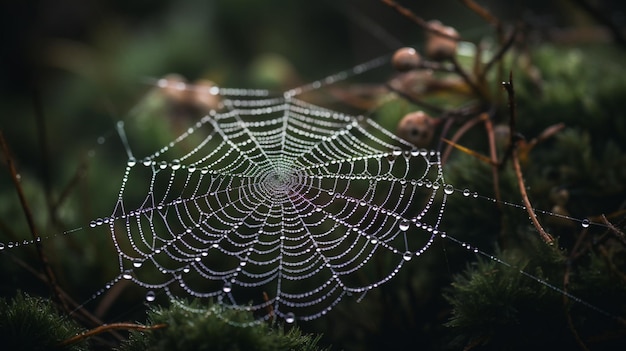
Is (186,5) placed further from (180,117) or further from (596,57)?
(596,57)

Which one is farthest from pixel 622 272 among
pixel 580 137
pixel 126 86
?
pixel 126 86

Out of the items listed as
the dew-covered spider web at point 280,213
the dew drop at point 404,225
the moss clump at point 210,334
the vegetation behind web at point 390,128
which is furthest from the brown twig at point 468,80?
the moss clump at point 210,334

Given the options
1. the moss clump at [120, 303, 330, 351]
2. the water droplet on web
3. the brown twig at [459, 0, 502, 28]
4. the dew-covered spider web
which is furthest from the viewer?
the brown twig at [459, 0, 502, 28]

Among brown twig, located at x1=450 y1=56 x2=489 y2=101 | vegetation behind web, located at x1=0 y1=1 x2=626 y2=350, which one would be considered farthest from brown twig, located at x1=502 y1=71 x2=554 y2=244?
brown twig, located at x1=450 y1=56 x2=489 y2=101

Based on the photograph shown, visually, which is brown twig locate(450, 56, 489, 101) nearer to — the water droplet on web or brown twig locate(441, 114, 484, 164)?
brown twig locate(441, 114, 484, 164)

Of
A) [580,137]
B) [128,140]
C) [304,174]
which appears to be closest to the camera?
[580,137]

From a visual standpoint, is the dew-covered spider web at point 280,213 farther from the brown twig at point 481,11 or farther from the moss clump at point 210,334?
the brown twig at point 481,11

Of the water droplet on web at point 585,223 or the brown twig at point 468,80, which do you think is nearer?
the water droplet on web at point 585,223
